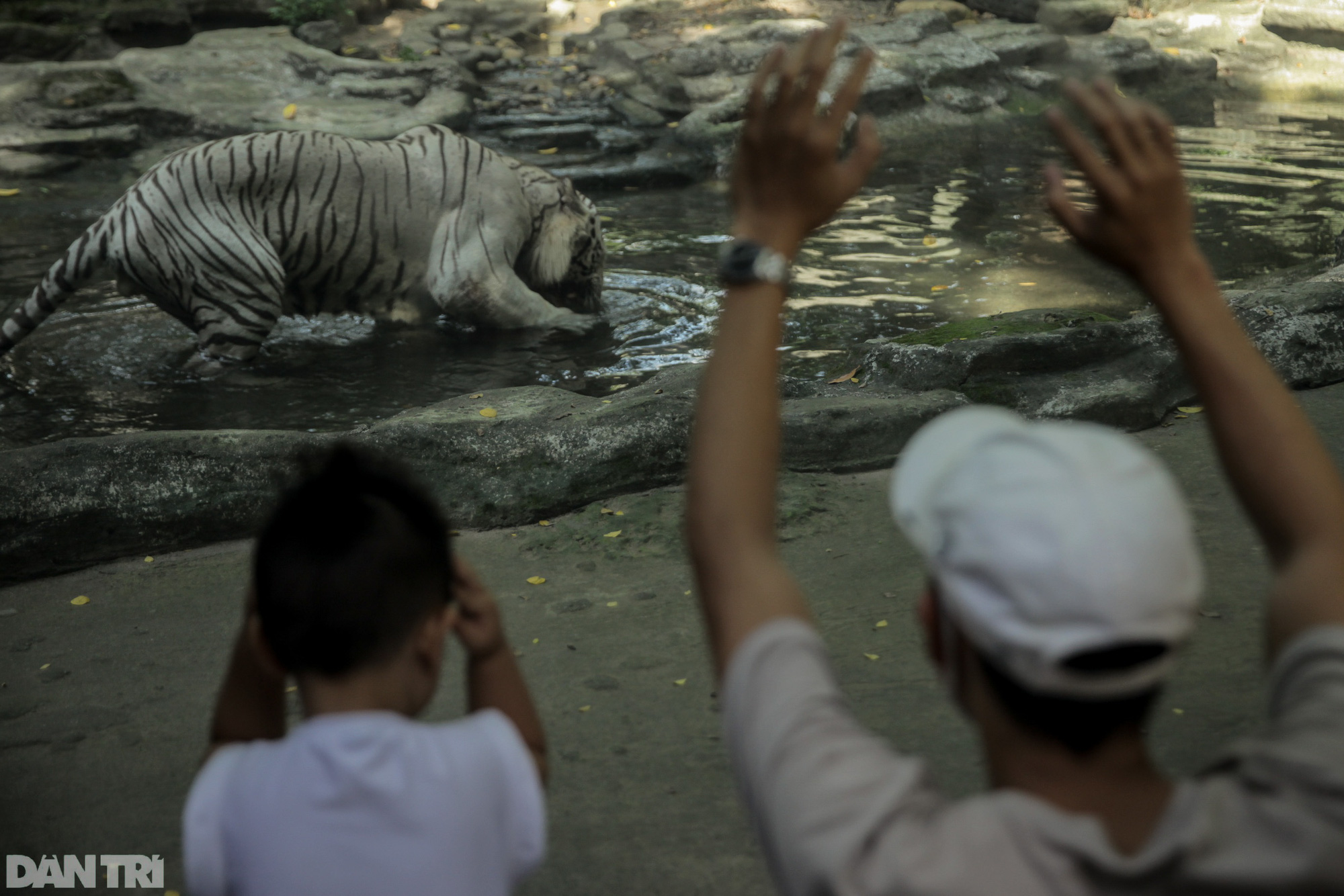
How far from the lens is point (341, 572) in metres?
1.36

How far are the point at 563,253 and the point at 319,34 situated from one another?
8.45 m

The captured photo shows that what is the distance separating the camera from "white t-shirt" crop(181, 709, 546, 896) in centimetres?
128

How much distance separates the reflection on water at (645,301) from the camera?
602cm

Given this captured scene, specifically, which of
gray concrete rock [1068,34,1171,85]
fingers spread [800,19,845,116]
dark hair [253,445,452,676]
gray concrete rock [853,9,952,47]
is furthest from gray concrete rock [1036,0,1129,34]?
dark hair [253,445,452,676]

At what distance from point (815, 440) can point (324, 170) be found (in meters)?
3.78

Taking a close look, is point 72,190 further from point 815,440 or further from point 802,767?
point 802,767

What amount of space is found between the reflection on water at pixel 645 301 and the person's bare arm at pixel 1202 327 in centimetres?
459

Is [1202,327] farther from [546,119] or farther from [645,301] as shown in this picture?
[546,119]

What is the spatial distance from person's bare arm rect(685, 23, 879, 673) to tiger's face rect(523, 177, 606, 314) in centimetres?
619

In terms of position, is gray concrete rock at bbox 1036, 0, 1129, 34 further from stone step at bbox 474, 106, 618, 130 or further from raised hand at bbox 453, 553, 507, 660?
raised hand at bbox 453, 553, 507, 660

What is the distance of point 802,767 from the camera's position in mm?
1010

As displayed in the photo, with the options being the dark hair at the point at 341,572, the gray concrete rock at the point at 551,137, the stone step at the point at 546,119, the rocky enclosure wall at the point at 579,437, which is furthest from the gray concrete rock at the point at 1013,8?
the dark hair at the point at 341,572

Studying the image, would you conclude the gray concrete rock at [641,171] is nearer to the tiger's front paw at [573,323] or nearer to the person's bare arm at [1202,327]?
the tiger's front paw at [573,323]

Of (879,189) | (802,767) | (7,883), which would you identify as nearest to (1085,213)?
(802,767)
